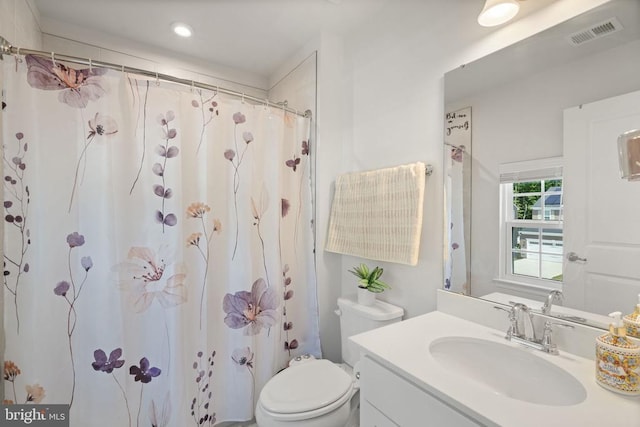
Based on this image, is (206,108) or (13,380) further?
(206,108)

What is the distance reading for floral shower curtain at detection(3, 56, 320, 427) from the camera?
110cm

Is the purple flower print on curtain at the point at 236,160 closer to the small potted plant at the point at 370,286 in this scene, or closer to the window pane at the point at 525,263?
the small potted plant at the point at 370,286

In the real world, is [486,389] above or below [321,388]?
above

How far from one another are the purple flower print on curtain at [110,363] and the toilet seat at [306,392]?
25.8 inches

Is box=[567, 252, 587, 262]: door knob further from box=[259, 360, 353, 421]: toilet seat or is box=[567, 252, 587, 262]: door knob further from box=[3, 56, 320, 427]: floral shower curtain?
box=[3, 56, 320, 427]: floral shower curtain

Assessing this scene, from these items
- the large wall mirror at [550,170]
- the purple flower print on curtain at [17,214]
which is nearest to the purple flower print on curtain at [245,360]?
the purple flower print on curtain at [17,214]

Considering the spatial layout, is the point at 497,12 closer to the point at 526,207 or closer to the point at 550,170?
the point at 550,170

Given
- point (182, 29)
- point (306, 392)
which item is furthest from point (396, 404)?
point (182, 29)

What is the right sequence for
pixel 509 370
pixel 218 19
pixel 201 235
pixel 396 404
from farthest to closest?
pixel 218 19 → pixel 201 235 → pixel 509 370 → pixel 396 404

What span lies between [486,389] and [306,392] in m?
0.75

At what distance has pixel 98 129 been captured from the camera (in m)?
1.20

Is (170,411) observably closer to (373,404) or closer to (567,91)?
(373,404)

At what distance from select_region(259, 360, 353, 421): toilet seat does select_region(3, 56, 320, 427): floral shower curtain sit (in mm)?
357

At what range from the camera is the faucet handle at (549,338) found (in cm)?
89
